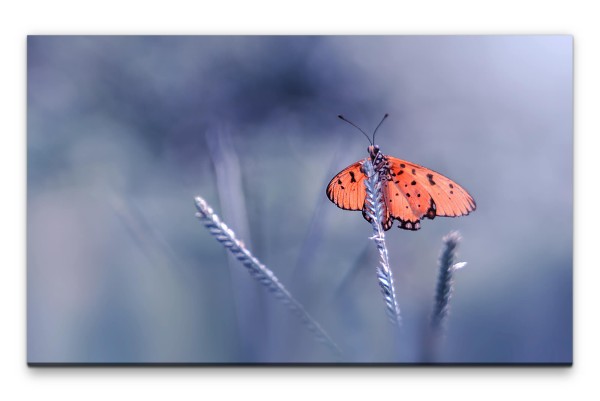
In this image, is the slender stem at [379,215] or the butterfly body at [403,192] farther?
the butterfly body at [403,192]

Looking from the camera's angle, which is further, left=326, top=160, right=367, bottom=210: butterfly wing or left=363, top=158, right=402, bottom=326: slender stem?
left=326, top=160, right=367, bottom=210: butterfly wing

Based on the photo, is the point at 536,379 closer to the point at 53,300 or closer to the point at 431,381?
the point at 431,381

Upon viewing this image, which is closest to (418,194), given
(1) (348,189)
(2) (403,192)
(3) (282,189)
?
(2) (403,192)

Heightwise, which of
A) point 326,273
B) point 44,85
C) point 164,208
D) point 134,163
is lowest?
point 326,273

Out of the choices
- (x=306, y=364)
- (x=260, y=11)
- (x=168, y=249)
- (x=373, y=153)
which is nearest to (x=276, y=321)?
(x=306, y=364)

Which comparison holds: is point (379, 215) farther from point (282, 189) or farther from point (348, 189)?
point (282, 189)

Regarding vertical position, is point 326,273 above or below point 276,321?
above
